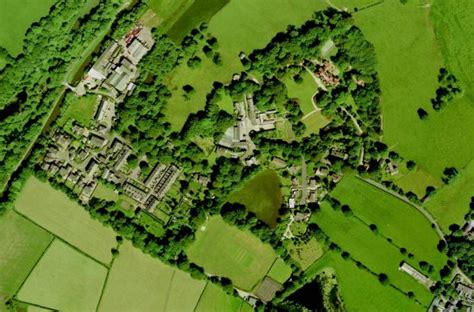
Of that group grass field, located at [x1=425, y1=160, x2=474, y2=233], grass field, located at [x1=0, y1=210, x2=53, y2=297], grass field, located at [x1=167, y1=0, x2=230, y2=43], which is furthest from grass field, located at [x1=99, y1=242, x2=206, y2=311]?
grass field, located at [x1=425, y1=160, x2=474, y2=233]

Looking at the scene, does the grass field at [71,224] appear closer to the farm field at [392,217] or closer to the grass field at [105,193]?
the grass field at [105,193]

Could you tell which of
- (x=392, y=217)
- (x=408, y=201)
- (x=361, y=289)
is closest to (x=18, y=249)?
(x=361, y=289)

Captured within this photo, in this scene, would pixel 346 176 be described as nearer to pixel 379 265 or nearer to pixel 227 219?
pixel 379 265

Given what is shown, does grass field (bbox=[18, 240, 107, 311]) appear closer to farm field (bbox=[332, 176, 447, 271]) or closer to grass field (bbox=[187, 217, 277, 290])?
grass field (bbox=[187, 217, 277, 290])

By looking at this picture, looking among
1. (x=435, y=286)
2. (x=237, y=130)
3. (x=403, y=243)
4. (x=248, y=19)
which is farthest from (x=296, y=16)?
(x=435, y=286)

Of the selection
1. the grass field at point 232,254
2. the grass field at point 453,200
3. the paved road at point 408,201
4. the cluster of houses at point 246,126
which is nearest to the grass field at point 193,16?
the cluster of houses at point 246,126

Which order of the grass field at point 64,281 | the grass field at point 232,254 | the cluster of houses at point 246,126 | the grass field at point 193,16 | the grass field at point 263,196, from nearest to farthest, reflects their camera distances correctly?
1. the grass field at point 64,281
2. the grass field at point 232,254
3. the grass field at point 263,196
4. the cluster of houses at point 246,126
5. the grass field at point 193,16
